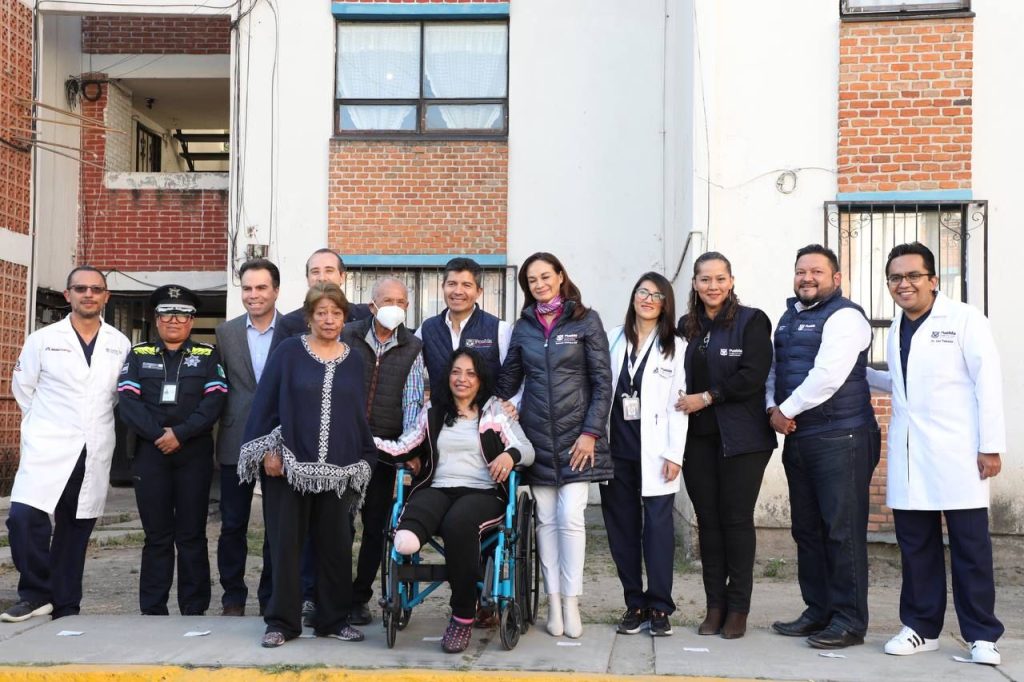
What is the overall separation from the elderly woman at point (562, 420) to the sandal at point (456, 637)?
24.3 inches

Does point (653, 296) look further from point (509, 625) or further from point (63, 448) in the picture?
point (63, 448)

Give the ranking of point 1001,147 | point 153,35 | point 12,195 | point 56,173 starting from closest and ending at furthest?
1. point 1001,147
2. point 12,195
3. point 56,173
4. point 153,35

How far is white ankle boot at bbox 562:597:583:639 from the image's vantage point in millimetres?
6180

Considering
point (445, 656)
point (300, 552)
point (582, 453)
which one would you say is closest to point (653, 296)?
point (582, 453)

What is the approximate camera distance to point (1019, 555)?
8.94 meters

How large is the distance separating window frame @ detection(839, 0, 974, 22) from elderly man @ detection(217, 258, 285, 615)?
5.26 m

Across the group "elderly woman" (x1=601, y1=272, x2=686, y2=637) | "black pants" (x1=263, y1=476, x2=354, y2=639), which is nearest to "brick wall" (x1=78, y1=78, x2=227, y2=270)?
"black pants" (x1=263, y1=476, x2=354, y2=639)

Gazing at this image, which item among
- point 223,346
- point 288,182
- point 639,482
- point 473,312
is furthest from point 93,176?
point 639,482

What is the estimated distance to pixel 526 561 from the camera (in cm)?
617

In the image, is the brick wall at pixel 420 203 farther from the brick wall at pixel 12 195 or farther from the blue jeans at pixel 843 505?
the blue jeans at pixel 843 505

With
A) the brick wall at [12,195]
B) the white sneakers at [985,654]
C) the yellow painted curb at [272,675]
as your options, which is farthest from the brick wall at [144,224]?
the white sneakers at [985,654]

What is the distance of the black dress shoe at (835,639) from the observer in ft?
19.4

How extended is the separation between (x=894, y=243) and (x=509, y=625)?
520cm

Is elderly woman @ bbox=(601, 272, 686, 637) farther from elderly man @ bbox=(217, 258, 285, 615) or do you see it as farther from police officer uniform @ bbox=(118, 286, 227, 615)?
police officer uniform @ bbox=(118, 286, 227, 615)
